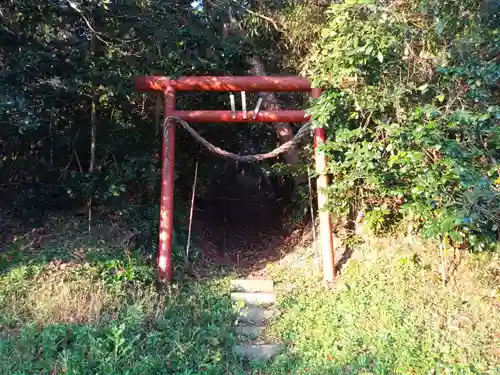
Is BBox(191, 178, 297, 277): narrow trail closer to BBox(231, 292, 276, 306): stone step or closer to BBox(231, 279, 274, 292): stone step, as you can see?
BBox(231, 279, 274, 292): stone step

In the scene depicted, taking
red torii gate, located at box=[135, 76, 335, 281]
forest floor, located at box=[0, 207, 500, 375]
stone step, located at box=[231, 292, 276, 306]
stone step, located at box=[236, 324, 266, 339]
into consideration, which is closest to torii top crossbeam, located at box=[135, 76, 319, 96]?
red torii gate, located at box=[135, 76, 335, 281]

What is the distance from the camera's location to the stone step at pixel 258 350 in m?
5.16

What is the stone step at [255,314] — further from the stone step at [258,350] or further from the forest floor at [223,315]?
the stone step at [258,350]

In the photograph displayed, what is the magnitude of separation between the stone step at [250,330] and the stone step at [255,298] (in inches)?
20.8

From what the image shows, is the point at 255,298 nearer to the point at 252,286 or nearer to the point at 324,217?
the point at 252,286

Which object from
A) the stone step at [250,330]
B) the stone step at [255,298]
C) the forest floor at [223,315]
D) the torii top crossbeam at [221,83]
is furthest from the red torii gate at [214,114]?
the stone step at [250,330]

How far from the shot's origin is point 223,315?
5.79 meters

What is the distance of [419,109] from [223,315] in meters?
3.72

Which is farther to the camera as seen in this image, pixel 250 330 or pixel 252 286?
pixel 252 286

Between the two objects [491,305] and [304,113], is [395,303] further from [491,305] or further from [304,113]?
[304,113]

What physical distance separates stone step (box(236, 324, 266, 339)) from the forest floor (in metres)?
0.16

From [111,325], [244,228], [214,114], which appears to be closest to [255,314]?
[111,325]

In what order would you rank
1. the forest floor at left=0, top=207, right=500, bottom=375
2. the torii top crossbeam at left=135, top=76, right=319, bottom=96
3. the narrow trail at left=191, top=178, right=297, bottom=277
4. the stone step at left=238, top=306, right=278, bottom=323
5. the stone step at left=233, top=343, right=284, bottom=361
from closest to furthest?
the forest floor at left=0, top=207, right=500, bottom=375
the stone step at left=233, top=343, right=284, bottom=361
the stone step at left=238, top=306, right=278, bottom=323
the torii top crossbeam at left=135, top=76, right=319, bottom=96
the narrow trail at left=191, top=178, right=297, bottom=277

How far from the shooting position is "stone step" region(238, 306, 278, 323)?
5.94 meters
